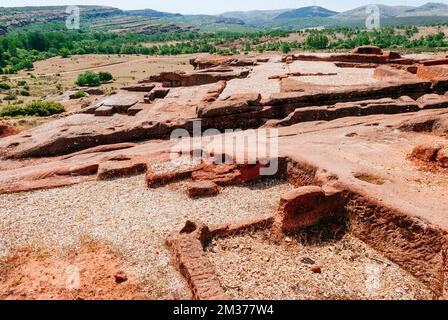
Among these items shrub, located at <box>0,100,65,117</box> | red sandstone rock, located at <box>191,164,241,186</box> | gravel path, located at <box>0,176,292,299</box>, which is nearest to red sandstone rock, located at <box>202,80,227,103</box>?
red sandstone rock, located at <box>191,164,241,186</box>

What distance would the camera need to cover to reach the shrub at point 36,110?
33.3 m

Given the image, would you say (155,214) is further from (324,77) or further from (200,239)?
(324,77)

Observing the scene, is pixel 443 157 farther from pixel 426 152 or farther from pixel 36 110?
pixel 36 110

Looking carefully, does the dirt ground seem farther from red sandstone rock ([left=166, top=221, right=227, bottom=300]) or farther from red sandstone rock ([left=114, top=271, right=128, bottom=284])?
red sandstone rock ([left=166, top=221, right=227, bottom=300])

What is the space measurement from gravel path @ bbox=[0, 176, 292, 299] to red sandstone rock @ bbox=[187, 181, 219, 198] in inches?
7.9

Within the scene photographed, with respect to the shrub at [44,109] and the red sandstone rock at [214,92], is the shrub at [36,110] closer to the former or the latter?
the shrub at [44,109]

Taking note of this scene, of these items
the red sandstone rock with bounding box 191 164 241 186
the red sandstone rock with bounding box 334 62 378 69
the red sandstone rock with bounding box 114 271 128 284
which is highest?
the red sandstone rock with bounding box 334 62 378 69

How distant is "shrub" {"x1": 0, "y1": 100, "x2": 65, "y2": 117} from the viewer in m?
33.3

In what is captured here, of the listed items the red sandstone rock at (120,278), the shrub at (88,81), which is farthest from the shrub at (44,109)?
the red sandstone rock at (120,278)

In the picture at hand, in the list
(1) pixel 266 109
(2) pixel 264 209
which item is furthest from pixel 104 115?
(2) pixel 264 209

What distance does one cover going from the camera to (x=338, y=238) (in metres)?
7.93

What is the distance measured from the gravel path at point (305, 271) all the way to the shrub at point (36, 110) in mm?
29887

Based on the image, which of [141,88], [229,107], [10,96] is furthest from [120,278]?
[10,96]
